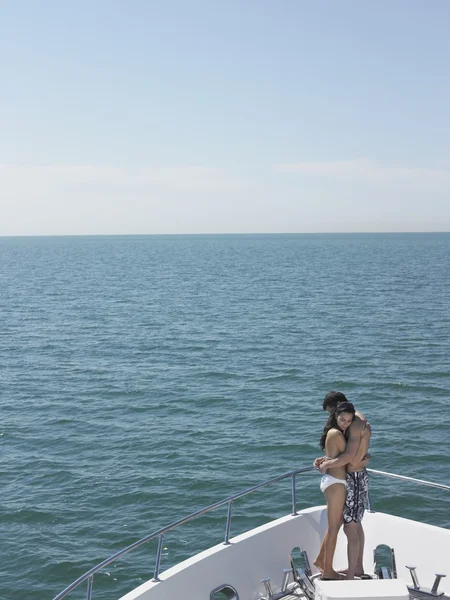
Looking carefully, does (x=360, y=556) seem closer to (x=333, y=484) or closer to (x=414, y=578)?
(x=414, y=578)

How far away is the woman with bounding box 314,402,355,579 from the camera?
736 cm

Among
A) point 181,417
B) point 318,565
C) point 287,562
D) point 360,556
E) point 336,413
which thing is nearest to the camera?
point 336,413

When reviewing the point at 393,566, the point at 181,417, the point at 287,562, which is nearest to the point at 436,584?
the point at 393,566

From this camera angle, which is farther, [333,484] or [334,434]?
[333,484]

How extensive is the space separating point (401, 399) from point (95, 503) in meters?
13.3

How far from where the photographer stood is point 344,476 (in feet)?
24.9

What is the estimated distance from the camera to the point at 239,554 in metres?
7.80

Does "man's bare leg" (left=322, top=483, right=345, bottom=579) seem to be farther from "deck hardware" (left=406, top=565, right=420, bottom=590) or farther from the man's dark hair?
the man's dark hair

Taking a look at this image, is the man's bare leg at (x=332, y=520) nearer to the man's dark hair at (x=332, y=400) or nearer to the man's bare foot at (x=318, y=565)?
the man's bare foot at (x=318, y=565)

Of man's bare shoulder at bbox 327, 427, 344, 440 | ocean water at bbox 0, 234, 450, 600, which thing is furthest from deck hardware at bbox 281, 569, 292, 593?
ocean water at bbox 0, 234, 450, 600

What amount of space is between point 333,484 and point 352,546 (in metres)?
0.70

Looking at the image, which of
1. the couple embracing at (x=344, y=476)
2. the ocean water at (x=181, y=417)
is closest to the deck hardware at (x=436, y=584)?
the couple embracing at (x=344, y=476)

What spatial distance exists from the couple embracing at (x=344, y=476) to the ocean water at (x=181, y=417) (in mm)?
7157

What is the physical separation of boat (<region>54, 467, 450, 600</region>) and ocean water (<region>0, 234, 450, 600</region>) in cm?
635
